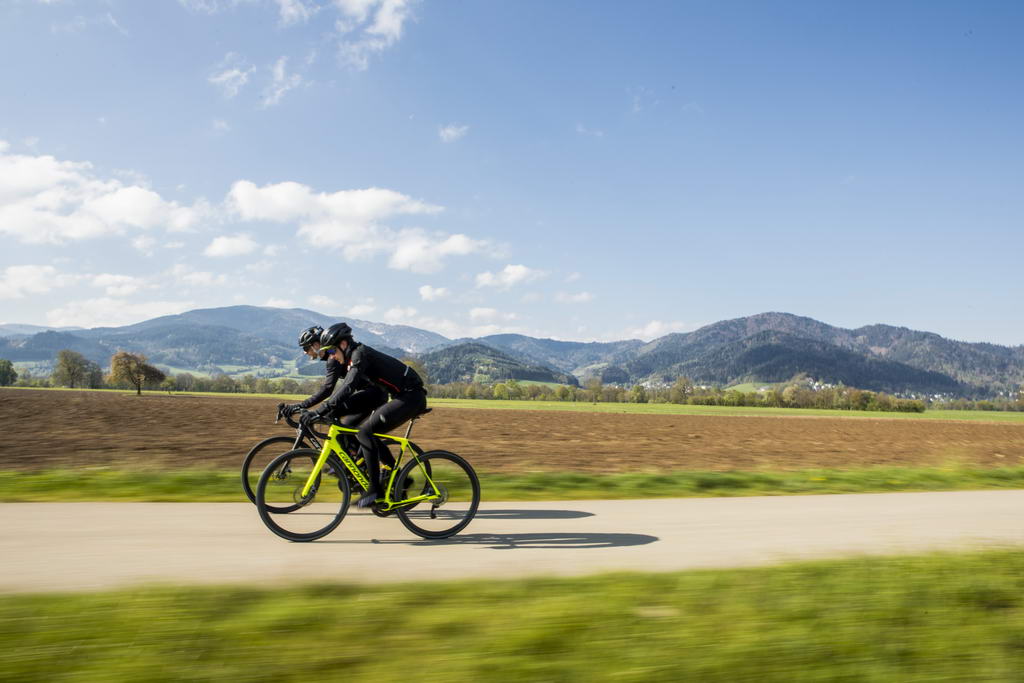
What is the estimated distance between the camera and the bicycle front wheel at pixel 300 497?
6.67 m

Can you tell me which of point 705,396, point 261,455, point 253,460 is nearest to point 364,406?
point 261,455

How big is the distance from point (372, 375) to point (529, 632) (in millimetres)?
3736

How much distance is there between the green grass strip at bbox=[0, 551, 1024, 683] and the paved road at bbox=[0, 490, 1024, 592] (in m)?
0.52

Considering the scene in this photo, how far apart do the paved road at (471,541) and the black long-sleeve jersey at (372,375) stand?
147 centimetres

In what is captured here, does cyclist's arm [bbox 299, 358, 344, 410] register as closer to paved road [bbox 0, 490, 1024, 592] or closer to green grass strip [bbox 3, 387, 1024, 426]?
paved road [bbox 0, 490, 1024, 592]

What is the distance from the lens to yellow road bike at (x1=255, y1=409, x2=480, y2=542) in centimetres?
684

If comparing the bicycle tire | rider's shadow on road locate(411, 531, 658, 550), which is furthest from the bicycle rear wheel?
rider's shadow on road locate(411, 531, 658, 550)

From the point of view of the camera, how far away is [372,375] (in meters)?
7.20

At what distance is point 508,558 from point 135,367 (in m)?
106

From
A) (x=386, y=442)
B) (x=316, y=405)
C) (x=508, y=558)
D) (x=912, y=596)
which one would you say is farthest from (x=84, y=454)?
(x=912, y=596)

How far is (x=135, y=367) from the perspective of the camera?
9644 cm

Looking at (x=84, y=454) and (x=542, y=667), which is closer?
(x=542, y=667)

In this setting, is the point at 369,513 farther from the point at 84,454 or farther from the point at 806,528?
the point at 84,454

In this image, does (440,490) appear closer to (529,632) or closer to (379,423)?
(379,423)
